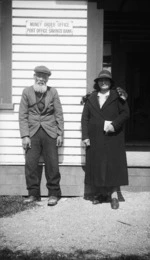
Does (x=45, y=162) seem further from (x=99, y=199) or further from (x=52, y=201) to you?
(x=99, y=199)

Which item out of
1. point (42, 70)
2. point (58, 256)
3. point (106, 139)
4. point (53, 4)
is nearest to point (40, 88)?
point (42, 70)

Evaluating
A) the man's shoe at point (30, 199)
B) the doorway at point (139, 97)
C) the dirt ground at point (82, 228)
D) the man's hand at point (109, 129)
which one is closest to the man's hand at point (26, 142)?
the man's shoe at point (30, 199)

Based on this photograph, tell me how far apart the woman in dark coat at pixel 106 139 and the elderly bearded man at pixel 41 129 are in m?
0.50

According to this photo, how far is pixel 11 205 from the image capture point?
5.87 m

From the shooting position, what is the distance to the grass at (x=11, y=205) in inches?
218

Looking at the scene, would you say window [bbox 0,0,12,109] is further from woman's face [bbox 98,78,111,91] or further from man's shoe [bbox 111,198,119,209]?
man's shoe [bbox 111,198,119,209]

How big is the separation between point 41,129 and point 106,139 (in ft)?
3.38

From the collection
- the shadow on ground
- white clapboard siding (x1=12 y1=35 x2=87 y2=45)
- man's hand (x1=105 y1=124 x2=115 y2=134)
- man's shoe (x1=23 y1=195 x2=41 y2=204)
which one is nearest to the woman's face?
man's hand (x1=105 y1=124 x2=115 y2=134)

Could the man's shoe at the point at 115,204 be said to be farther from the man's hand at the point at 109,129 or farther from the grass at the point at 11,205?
the grass at the point at 11,205

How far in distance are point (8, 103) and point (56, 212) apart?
6.47ft

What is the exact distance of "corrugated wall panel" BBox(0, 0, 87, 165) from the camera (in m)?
6.21

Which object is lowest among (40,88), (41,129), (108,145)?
(108,145)

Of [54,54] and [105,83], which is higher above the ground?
[54,54]

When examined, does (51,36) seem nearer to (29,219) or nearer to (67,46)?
(67,46)
